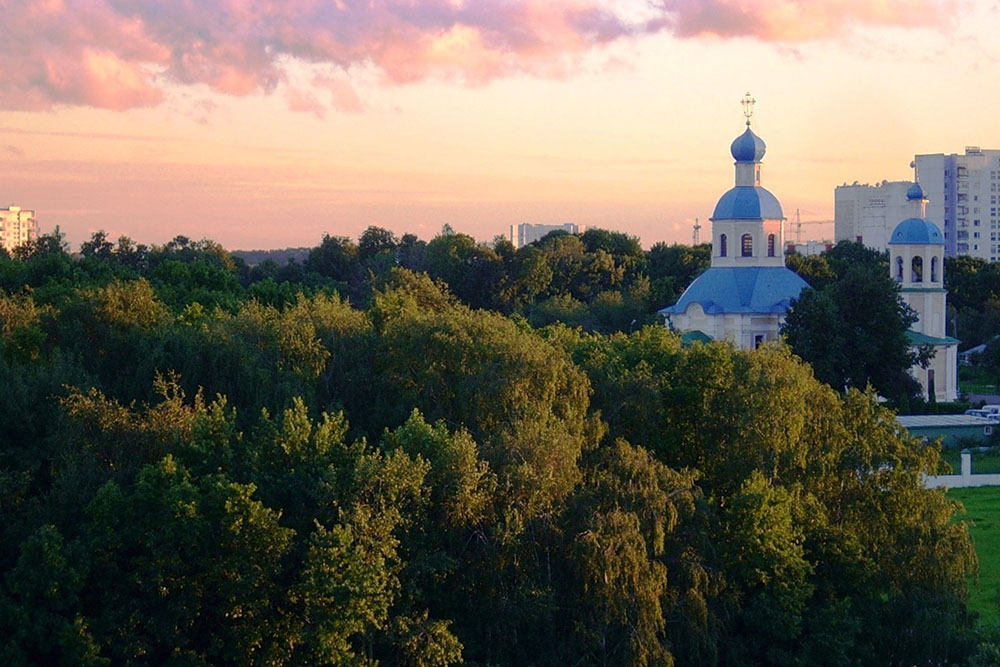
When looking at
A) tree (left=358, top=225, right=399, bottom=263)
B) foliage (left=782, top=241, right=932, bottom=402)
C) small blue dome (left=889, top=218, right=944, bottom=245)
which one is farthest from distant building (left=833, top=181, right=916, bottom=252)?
foliage (left=782, top=241, right=932, bottom=402)

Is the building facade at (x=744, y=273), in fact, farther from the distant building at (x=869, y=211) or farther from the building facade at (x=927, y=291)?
the distant building at (x=869, y=211)

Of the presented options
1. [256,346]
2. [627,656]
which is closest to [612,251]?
[256,346]

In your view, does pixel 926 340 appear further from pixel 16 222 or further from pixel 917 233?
pixel 16 222

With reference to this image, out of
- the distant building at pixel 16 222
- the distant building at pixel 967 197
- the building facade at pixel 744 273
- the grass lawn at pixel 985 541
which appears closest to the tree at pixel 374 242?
the building facade at pixel 744 273

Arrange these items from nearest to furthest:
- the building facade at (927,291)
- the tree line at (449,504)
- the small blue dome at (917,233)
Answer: the tree line at (449,504)
the building facade at (927,291)
the small blue dome at (917,233)

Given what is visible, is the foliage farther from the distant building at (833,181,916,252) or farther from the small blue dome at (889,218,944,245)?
the distant building at (833,181,916,252)

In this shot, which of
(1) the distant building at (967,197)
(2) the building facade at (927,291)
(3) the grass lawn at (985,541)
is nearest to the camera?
(3) the grass lawn at (985,541)
